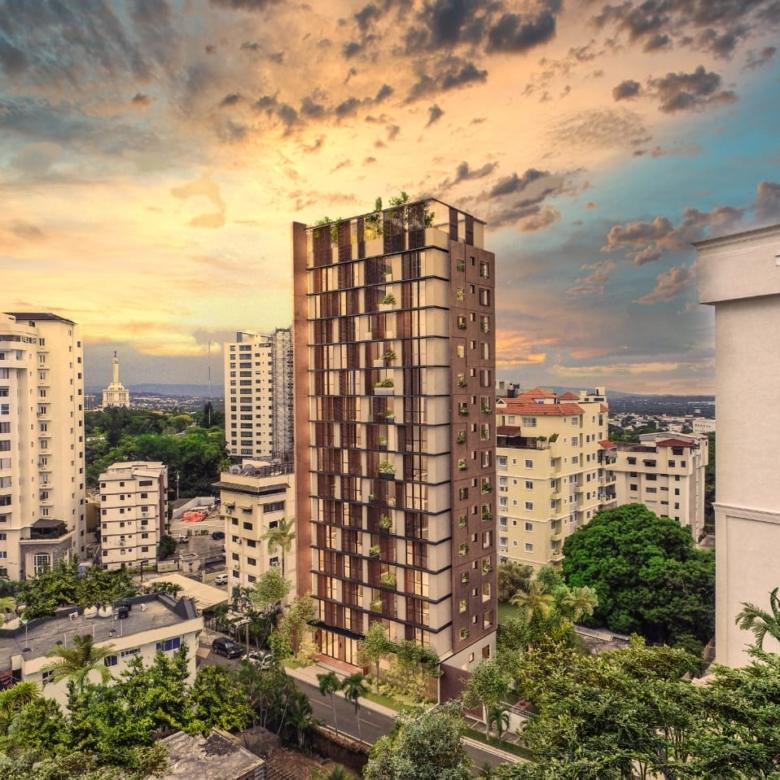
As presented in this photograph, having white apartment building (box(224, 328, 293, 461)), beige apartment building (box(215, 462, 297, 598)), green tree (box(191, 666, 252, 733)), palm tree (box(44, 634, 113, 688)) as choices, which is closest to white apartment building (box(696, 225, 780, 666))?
green tree (box(191, 666, 252, 733))

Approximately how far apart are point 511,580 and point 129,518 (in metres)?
33.6

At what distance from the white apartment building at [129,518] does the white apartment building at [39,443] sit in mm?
2895

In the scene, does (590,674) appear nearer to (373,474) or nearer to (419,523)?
(419,523)

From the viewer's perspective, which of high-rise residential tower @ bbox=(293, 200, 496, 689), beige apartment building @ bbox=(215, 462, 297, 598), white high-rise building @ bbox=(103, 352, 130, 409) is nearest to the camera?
high-rise residential tower @ bbox=(293, 200, 496, 689)

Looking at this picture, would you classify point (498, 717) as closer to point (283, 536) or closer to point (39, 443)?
point (283, 536)

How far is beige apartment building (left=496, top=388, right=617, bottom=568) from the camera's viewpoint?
40781 millimetres

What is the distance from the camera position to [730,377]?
1752 cm

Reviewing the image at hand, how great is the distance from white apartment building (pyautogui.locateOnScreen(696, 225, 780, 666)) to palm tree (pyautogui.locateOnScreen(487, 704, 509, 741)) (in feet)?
28.8

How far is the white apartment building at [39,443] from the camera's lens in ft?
144

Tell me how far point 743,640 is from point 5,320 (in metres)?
51.7

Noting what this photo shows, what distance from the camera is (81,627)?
85.8 feet

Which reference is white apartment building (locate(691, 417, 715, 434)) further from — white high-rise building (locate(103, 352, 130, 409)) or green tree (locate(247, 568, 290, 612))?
white high-rise building (locate(103, 352, 130, 409))

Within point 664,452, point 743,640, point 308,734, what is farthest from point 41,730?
point 664,452

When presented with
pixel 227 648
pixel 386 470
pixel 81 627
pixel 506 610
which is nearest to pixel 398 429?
pixel 386 470
